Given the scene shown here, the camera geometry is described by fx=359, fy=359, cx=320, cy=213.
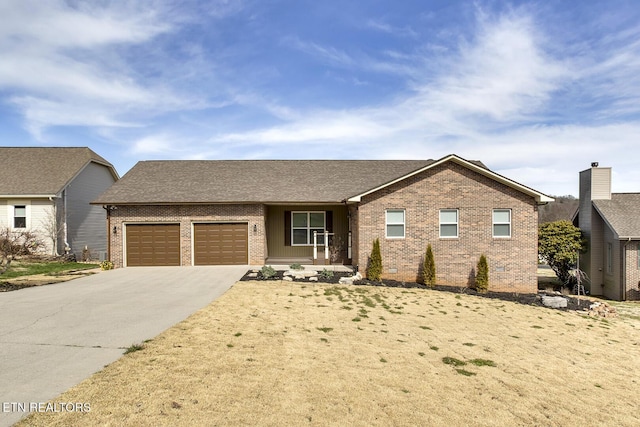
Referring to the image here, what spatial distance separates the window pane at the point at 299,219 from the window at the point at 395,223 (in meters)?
5.36

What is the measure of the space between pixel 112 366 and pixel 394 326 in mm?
6321

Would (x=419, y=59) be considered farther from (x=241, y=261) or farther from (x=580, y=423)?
(x=580, y=423)

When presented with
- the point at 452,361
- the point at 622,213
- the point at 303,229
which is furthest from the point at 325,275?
the point at 622,213

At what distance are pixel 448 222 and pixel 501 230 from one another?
2.27 metres

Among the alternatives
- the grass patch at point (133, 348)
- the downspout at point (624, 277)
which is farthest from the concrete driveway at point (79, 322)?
the downspout at point (624, 277)

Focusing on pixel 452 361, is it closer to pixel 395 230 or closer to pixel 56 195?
pixel 395 230

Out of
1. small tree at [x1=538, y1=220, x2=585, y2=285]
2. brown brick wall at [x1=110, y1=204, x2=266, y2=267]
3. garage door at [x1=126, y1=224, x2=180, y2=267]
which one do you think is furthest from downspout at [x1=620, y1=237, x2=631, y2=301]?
garage door at [x1=126, y1=224, x2=180, y2=267]

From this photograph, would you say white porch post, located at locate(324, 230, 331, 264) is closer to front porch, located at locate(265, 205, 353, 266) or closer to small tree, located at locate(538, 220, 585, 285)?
front porch, located at locate(265, 205, 353, 266)

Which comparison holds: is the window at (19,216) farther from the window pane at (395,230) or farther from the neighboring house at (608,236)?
the neighboring house at (608,236)

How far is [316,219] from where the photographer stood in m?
19.6

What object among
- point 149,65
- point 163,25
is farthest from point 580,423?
point 149,65

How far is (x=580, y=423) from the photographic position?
16.8 ft

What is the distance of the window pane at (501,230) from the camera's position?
15.6m

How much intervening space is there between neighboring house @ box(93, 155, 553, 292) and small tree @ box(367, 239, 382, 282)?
0.47 meters
